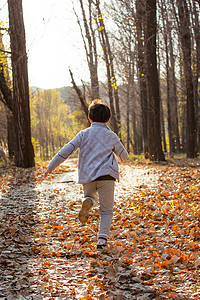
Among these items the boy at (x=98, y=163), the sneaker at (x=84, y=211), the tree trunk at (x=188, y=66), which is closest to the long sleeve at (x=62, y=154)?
the boy at (x=98, y=163)

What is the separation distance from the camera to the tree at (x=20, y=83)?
11633mm

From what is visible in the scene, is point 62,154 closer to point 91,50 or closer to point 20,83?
point 20,83

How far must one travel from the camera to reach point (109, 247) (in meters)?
4.00

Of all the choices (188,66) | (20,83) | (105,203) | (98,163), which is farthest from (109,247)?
(188,66)

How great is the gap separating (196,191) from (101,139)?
362cm

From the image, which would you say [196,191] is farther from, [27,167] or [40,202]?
[27,167]

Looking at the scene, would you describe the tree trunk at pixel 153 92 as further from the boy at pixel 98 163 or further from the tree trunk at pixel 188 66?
the boy at pixel 98 163

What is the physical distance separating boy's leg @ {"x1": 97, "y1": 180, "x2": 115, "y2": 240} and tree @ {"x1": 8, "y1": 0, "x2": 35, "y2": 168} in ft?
28.0

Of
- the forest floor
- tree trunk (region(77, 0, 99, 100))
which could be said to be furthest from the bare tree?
the forest floor

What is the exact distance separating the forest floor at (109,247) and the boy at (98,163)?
1.71 feet

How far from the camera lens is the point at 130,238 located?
456 cm

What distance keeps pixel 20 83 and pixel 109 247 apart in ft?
30.4

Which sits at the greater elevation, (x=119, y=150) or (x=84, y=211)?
(x=119, y=150)

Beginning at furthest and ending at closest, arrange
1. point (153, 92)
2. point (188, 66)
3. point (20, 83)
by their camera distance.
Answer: point (188, 66) → point (153, 92) → point (20, 83)
